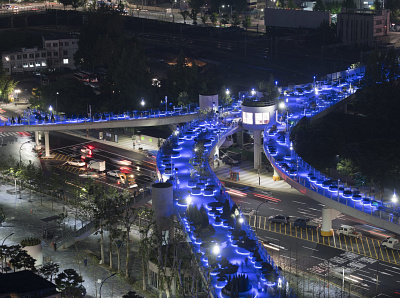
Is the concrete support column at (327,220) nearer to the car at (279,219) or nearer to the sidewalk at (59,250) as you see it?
the car at (279,219)

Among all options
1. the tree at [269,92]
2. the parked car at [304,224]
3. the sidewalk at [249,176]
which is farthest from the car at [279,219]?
the tree at [269,92]

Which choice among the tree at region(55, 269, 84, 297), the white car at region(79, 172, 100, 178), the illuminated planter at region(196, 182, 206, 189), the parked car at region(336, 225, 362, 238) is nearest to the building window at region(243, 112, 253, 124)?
the white car at region(79, 172, 100, 178)

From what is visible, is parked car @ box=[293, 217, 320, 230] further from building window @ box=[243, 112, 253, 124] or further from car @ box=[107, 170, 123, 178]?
car @ box=[107, 170, 123, 178]

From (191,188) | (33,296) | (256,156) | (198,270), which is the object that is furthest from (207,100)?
(33,296)

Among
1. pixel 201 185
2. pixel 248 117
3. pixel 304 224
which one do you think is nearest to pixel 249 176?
pixel 248 117

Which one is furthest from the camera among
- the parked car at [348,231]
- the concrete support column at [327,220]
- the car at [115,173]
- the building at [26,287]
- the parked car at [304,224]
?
the car at [115,173]
